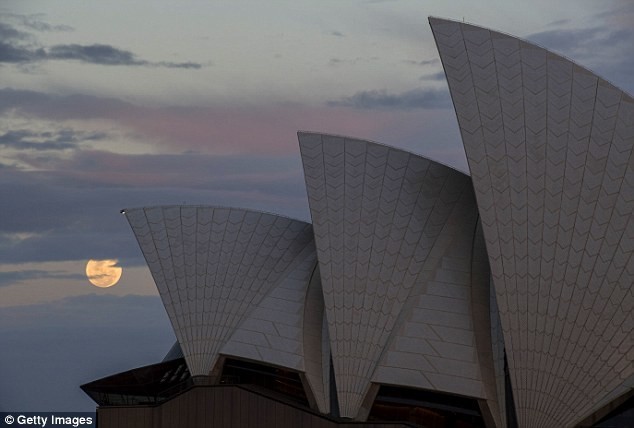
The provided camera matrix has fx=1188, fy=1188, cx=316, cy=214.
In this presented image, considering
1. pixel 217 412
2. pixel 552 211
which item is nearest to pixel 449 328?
pixel 552 211

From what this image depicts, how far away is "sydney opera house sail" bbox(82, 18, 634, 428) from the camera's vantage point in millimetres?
40344

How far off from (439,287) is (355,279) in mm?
3386

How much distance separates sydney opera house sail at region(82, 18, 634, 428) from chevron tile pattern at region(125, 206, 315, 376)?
0.11m

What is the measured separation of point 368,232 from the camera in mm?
46719

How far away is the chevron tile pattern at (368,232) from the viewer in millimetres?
44719

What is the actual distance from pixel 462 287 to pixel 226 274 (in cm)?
1261

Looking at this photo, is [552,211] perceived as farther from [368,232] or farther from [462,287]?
[368,232]

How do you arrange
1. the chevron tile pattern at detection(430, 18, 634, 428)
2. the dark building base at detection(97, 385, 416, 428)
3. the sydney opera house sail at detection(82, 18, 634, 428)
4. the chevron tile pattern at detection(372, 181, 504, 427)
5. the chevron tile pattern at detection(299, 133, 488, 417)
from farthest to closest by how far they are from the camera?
the chevron tile pattern at detection(299, 133, 488, 417) → the dark building base at detection(97, 385, 416, 428) → the chevron tile pattern at detection(372, 181, 504, 427) → the sydney opera house sail at detection(82, 18, 634, 428) → the chevron tile pattern at detection(430, 18, 634, 428)

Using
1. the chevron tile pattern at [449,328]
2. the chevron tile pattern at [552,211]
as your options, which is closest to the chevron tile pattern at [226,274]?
the chevron tile pattern at [449,328]

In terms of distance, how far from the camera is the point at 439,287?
44.6 meters

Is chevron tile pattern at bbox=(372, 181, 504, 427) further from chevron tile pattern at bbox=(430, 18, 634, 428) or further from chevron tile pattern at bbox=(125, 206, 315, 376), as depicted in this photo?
chevron tile pattern at bbox=(125, 206, 315, 376)

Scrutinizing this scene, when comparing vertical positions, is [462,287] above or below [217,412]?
above

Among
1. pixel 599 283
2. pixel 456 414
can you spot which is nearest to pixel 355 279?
pixel 456 414

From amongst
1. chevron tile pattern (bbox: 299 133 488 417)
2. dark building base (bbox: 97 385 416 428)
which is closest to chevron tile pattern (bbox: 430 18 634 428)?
chevron tile pattern (bbox: 299 133 488 417)
